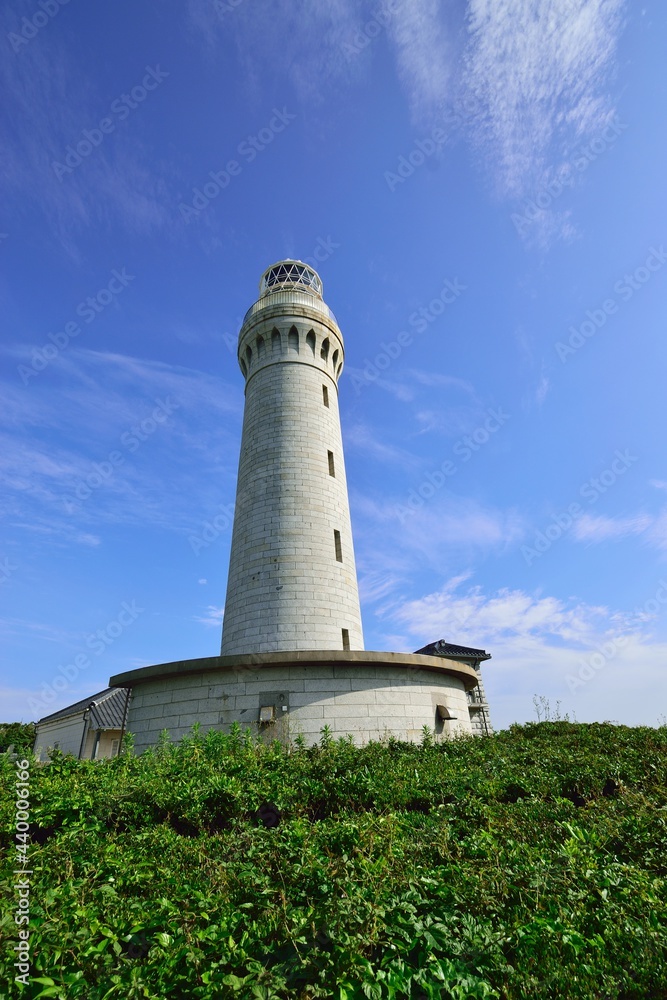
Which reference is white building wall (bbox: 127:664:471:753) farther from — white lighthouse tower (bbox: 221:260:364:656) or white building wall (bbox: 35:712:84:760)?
white building wall (bbox: 35:712:84:760)

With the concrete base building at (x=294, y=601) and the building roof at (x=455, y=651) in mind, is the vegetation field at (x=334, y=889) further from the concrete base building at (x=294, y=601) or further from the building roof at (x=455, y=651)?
the building roof at (x=455, y=651)

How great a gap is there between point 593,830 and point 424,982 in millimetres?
3365

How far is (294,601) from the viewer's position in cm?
1659

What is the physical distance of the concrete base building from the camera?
12.9 m

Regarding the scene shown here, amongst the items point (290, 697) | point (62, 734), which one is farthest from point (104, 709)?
point (290, 697)

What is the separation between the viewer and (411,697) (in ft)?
45.4

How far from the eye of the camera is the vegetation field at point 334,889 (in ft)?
11.0

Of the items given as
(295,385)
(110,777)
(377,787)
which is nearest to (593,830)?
(377,787)

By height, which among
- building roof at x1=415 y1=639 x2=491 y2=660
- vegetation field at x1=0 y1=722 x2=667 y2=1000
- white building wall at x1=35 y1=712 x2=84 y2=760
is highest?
building roof at x1=415 y1=639 x2=491 y2=660

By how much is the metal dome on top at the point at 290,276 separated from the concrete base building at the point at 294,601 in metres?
0.07

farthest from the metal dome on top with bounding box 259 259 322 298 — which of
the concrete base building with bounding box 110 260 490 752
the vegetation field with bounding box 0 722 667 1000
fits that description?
the vegetation field with bounding box 0 722 667 1000

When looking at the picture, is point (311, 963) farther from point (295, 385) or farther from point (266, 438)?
point (295, 385)

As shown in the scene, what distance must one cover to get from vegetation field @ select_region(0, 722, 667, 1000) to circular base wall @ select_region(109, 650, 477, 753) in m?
4.67

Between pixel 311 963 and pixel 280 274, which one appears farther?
pixel 280 274
